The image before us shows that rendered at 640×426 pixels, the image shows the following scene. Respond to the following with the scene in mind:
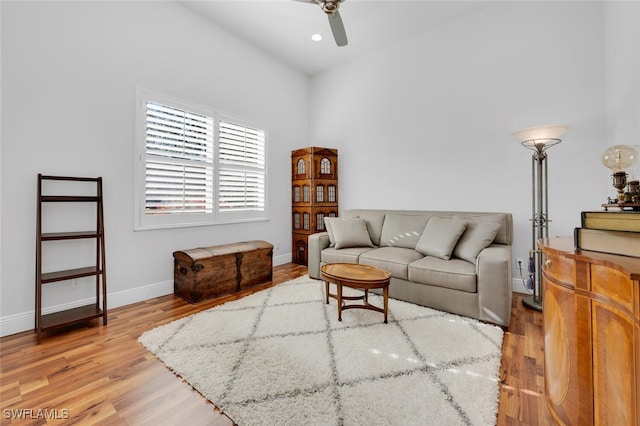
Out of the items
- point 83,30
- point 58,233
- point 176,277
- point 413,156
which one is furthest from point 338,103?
point 58,233

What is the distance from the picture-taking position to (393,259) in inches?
117

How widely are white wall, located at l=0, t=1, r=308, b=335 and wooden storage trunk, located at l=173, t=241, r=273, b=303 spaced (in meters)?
0.28

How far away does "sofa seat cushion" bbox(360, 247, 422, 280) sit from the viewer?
2.87m

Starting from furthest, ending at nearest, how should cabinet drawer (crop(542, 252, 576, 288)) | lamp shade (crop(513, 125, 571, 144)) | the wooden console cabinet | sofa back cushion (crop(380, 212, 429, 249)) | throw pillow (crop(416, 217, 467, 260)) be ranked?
sofa back cushion (crop(380, 212, 429, 249))
throw pillow (crop(416, 217, 467, 260))
lamp shade (crop(513, 125, 571, 144))
cabinet drawer (crop(542, 252, 576, 288))
the wooden console cabinet

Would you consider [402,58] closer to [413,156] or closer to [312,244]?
[413,156]

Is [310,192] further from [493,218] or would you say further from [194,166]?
[493,218]

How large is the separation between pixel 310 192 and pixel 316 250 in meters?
1.14

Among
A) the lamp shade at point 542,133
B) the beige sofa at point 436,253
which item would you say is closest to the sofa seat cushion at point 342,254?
the beige sofa at point 436,253

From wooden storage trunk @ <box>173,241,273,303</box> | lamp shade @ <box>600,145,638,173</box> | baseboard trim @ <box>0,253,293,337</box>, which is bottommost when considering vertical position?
baseboard trim @ <box>0,253,293,337</box>

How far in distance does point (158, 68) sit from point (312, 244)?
275cm

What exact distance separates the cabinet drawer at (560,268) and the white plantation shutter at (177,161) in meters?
3.44

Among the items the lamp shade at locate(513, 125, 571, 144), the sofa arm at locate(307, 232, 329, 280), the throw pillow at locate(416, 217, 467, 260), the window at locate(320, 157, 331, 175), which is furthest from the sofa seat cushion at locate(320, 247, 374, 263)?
the lamp shade at locate(513, 125, 571, 144)

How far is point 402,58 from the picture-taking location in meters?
4.08

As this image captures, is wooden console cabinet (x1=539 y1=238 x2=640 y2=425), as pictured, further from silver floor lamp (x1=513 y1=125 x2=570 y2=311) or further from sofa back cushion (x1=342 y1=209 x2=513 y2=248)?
sofa back cushion (x1=342 y1=209 x2=513 y2=248)
